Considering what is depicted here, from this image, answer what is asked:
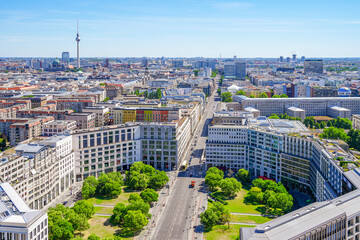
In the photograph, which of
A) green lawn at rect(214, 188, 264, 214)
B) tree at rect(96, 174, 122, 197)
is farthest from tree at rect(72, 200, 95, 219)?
green lawn at rect(214, 188, 264, 214)

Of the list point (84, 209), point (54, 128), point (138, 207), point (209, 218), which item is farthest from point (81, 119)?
point (209, 218)

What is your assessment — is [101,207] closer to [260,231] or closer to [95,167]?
[95,167]

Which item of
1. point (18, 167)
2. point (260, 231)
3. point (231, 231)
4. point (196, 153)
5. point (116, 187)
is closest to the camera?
point (260, 231)

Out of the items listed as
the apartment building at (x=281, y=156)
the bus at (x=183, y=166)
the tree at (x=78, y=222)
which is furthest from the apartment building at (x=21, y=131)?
the tree at (x=78, y=222)

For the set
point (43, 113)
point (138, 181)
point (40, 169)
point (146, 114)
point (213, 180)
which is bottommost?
point (138, 181)

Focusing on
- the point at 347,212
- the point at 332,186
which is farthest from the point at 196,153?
the point at 347,212

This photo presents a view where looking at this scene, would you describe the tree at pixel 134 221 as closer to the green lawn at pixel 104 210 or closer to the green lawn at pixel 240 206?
the green lawn at pixel 104 210

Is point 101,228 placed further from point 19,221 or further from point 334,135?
point 334,135
